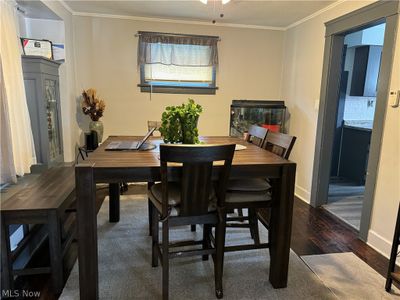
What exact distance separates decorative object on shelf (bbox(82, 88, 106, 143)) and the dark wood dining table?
66.5 inches

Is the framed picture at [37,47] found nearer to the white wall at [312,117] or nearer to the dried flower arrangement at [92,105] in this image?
the dried flower arrangement at [92,105]

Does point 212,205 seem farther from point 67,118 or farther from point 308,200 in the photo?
point 67,118

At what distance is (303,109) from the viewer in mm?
3645

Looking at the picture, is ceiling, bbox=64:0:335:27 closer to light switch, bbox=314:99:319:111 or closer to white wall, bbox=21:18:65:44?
white wall, bbox=21:18:65:44

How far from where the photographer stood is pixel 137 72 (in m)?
3.87

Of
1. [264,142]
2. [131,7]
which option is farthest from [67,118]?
[264,142]

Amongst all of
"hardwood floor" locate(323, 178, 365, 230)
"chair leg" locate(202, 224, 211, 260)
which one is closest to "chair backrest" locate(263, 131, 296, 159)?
"chair leg" locate(202, 224, 211, 260)

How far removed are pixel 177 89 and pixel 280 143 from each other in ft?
7.48

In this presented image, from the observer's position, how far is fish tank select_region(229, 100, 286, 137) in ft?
12.9

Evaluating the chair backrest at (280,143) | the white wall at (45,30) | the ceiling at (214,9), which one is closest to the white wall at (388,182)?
the chair backrest at (280,143)

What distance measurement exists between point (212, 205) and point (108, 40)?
9.83 ft

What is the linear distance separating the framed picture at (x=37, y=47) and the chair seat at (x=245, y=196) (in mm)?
2539

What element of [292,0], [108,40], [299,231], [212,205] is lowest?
[299,231]

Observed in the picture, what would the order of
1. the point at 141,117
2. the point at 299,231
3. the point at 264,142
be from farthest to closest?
the point at 141,117, the point at 299,231, the point at 264,142
